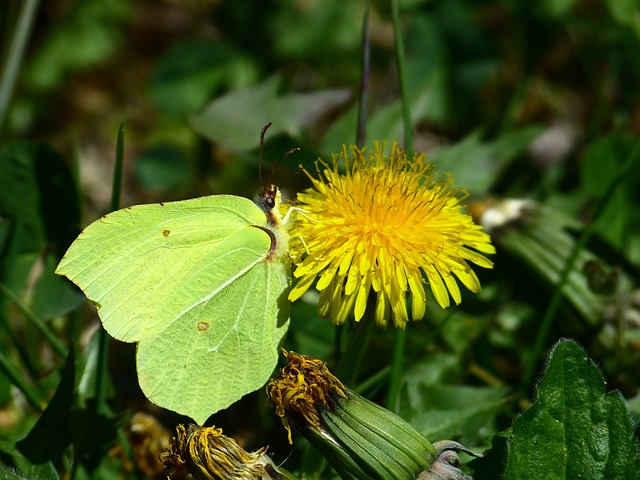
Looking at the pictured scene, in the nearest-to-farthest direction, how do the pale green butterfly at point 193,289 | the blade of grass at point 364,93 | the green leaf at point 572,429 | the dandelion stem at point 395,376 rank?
the green leaf at point 572,429 < the pale green butterfly at point 193,289 < the dandelion stem at point 395,376 < the blade of grass at point 364,93

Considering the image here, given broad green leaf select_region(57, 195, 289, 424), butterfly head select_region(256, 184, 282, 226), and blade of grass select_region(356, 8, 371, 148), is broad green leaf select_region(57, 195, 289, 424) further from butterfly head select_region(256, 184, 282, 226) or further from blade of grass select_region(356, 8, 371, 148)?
blade of grass select_region(356, 8, 371, 148)

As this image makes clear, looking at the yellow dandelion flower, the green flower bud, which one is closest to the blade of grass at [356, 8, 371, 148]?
the yellow dandelion flower

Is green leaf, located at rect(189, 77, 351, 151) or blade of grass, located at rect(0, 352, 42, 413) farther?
green leaf, located at rect(189, 77, 351, 151)

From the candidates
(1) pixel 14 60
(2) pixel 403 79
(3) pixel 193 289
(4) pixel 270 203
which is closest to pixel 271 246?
(4) pixel 270 203

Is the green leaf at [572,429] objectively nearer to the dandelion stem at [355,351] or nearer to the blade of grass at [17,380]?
the dandelion stem at [355,351]

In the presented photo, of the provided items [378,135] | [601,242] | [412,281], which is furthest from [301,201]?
[601,242]

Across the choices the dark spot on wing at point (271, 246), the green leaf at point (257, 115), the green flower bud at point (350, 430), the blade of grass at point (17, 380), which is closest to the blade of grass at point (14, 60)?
the green leaf at point (257, 115)

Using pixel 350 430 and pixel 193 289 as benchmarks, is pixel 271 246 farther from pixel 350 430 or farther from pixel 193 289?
pixel 350 430
